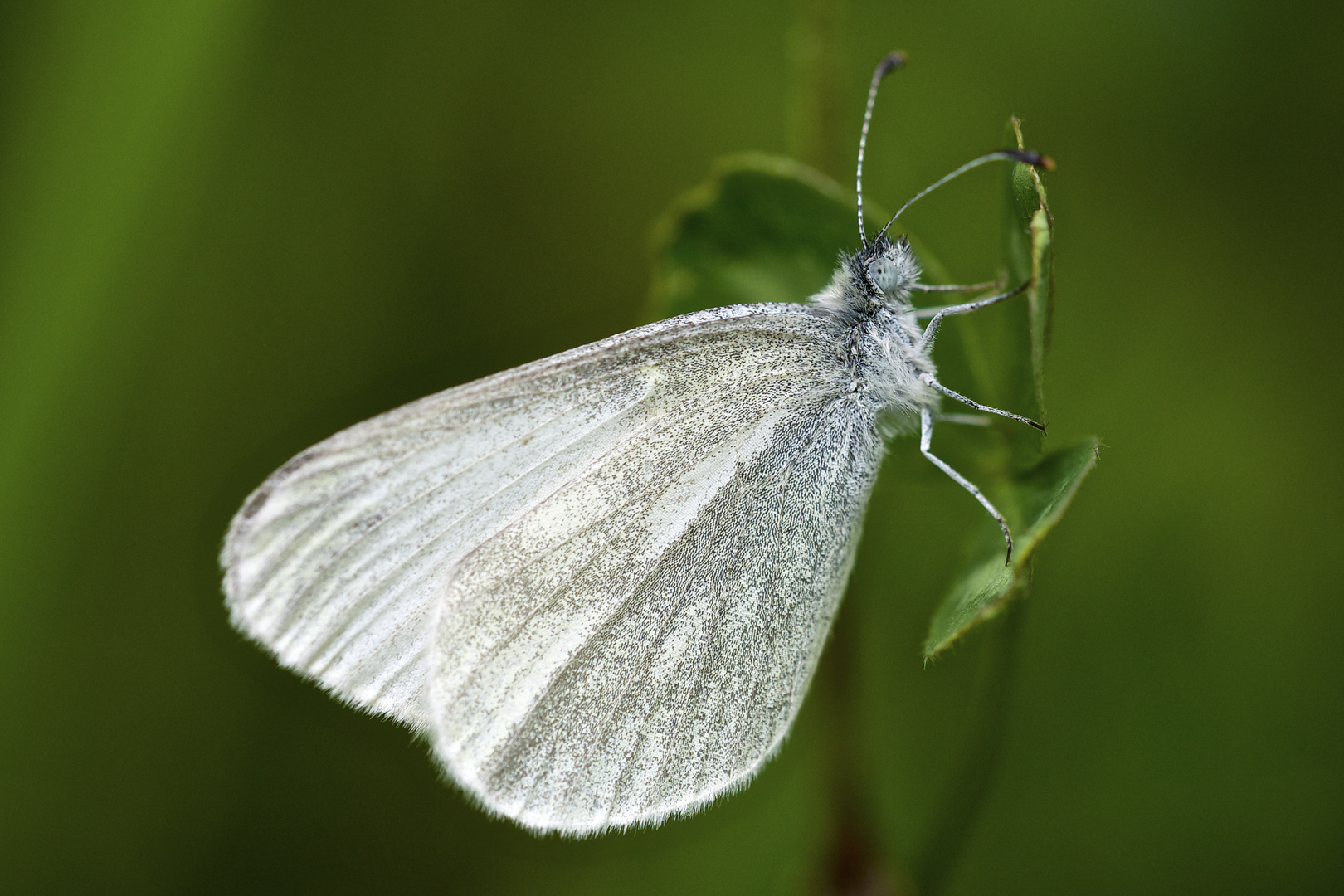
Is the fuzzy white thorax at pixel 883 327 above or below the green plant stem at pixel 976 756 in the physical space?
above

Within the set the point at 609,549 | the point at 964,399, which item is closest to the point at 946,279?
the point at 964,399

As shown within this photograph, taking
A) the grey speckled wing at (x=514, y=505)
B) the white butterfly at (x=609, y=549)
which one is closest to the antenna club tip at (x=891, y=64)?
the white butterfly at (x=609, y=549)

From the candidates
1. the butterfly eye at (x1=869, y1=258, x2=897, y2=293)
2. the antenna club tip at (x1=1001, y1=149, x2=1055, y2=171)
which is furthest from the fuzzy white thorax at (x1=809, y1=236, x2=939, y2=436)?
the antenna club tip at (x1=1001, y1=149, x2=1055, y2=171)

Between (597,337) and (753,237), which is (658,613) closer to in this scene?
(753,237)

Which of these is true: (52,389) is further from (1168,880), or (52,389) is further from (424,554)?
(1168,880)

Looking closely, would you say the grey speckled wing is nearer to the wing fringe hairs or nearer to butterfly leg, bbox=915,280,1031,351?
the wing fringe hairs

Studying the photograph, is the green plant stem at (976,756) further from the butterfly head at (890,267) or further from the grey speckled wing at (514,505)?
the butterfly head at (890,267)
